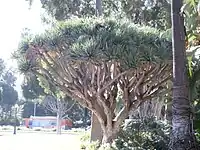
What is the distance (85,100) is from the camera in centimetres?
1554

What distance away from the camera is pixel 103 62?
13.3m

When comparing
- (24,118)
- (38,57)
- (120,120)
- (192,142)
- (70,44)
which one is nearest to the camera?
(192,142)

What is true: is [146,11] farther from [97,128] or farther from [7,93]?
[7,93]

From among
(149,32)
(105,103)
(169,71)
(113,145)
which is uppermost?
(149,32)

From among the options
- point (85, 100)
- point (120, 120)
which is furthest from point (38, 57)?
point (120, 120)

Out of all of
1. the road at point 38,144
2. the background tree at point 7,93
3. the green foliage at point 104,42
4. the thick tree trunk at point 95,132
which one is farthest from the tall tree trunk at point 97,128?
the background tree at point 7,93

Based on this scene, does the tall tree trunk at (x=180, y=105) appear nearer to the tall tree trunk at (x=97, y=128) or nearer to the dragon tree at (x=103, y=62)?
the dragon tree at (x=103, y=62)

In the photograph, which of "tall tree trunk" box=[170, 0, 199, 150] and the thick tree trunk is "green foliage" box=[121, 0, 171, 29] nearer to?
the thick tree trunk

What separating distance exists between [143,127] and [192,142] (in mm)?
5823

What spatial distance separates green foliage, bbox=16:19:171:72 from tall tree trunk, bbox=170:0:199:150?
6.38 feet

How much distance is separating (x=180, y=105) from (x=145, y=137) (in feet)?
12.4

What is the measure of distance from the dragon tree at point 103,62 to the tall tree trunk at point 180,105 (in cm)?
195

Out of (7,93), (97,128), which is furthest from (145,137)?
(7,93)

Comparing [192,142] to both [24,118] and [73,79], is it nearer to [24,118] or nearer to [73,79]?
[73,79]
